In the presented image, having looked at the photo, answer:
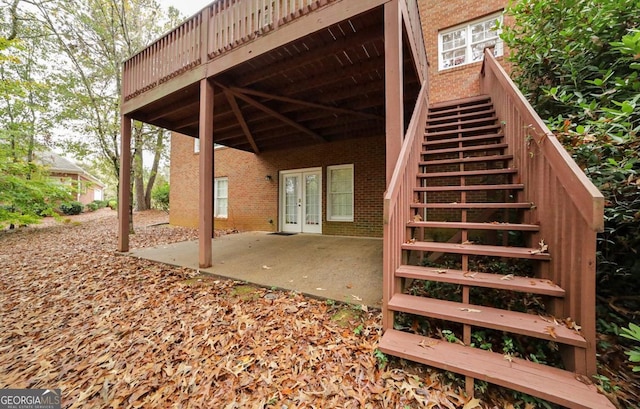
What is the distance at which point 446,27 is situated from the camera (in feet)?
20.5

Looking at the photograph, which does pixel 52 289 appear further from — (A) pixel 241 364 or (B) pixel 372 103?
(B) pixel 372 103

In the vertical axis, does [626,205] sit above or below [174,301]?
above

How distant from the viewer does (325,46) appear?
11.3 feet

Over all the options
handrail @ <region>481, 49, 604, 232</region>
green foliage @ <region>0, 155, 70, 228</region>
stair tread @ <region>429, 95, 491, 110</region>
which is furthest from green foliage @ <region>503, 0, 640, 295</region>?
green foliage @ <region>0, 155, 70, 228</region>

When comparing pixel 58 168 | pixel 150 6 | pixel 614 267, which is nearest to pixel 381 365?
pixel 614 267

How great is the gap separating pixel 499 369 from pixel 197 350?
7.82 ft

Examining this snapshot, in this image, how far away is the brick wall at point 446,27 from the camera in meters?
5.80

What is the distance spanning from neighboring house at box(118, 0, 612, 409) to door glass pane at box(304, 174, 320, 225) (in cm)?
4

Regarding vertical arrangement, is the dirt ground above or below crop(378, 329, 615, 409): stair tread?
below

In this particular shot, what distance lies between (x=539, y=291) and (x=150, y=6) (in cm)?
1374

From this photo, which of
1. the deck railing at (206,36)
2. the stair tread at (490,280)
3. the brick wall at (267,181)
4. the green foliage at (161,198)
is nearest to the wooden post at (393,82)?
the deck railing at (206,36)

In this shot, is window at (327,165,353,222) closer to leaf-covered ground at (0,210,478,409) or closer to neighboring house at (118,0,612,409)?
neighboring house at (118,0,612,409)

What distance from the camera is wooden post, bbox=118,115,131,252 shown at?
17.6 ft

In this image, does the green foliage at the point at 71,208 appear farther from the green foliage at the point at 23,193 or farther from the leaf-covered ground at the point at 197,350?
the leaf-covered ground at the point at 197,350
